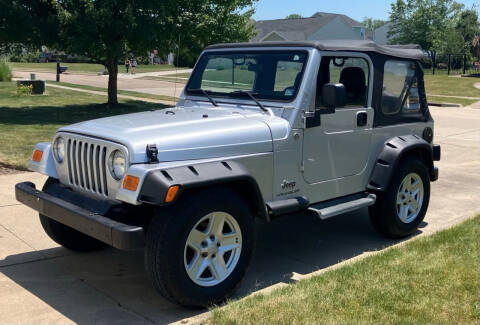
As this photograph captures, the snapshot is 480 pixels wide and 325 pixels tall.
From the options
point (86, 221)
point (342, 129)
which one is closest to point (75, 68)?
point (342, 129)

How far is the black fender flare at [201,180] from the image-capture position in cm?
371

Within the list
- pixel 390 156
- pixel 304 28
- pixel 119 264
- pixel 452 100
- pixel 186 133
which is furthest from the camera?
pixel 304 28

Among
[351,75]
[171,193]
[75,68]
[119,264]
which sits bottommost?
[119,264]

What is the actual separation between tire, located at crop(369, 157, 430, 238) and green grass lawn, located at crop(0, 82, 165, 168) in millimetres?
5366

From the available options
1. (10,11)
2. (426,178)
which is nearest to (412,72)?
Result: (426,178)

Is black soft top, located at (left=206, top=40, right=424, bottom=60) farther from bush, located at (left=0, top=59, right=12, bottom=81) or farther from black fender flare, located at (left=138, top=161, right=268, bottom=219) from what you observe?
bush, located at (left=0, top=59, right=12, bottom=81)

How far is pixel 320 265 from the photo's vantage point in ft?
16.8

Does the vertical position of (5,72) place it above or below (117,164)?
above

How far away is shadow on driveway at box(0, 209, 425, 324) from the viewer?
13.5 ft

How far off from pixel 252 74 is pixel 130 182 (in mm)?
1973

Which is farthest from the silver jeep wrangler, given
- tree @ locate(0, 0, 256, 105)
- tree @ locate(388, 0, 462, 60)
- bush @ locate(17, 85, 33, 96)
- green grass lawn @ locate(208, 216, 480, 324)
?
tree @ locate(388, 0, 462, 60)

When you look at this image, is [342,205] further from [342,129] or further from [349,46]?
[349,46]

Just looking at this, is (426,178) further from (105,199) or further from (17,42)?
(17,42)

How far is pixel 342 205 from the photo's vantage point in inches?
203
